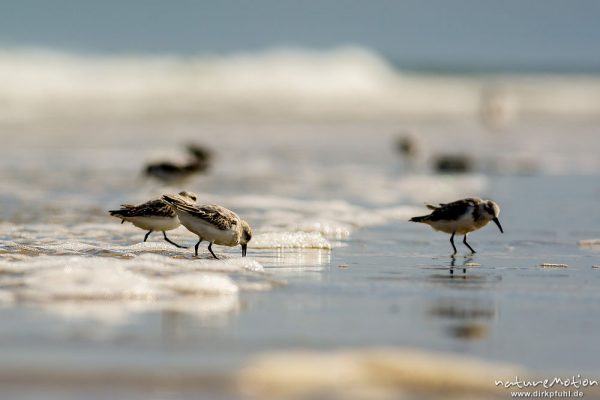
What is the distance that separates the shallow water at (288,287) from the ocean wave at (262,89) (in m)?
13.8

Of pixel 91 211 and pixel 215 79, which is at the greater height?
pixel 215 79

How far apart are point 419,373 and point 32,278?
3.38 m

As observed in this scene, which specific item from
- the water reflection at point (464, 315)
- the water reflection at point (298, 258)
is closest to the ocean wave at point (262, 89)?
the water reflection at point (298, 258)

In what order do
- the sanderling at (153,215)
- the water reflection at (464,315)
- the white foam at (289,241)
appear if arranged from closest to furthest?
the water reflection at (464,315)
the sanderling at (153,215)
the white foam at (289,241)

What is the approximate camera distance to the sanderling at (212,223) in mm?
9492

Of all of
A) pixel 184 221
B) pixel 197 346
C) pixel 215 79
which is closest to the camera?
pixel 197 346

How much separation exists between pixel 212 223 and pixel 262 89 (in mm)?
33185

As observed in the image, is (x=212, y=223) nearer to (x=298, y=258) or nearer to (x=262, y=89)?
(x=298, y=258)

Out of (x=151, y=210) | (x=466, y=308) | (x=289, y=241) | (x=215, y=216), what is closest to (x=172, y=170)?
(x=289, y=241)

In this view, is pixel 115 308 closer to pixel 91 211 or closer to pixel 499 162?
pixel 91 211

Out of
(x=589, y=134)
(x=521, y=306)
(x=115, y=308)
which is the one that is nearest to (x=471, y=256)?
(x=521, y=306)

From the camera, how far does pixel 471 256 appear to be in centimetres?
1011

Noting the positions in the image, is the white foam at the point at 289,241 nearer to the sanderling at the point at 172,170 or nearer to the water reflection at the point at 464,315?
the water reflection at the point at 464,315

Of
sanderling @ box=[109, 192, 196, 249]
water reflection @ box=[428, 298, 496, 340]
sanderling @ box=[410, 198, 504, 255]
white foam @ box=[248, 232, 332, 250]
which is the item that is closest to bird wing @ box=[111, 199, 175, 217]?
sanderling @ box=[109, 192, 196, 249]
